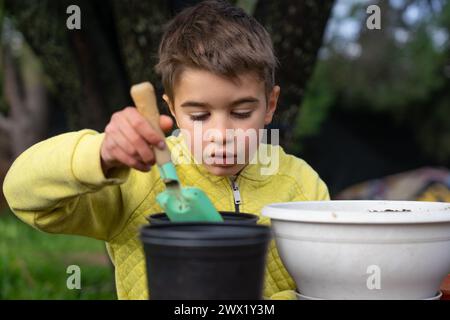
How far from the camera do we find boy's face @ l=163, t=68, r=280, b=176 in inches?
52.9

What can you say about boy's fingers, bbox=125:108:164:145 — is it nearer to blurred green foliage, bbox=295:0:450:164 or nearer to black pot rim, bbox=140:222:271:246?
black pot rim, bbox=140:222:271:246

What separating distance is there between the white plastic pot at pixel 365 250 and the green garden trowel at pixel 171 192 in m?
0.18

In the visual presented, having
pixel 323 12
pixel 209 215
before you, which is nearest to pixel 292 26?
pixel 323 12

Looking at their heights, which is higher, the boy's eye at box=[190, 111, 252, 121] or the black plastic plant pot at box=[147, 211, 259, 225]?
the boy's eye at box=[190, 111, 252, 121]

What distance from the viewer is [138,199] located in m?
1.48

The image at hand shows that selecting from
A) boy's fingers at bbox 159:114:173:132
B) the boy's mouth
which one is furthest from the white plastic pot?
boy's fingers at bbox 159:114:173:132

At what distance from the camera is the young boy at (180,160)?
1.17 meters

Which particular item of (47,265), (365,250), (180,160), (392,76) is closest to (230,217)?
(365,250)

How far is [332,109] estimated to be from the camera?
9.17 m

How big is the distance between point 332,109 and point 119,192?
26.2 feet

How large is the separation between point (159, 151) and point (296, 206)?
0.45 m

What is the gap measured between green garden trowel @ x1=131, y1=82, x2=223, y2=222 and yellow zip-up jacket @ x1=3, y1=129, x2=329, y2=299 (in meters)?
0.11

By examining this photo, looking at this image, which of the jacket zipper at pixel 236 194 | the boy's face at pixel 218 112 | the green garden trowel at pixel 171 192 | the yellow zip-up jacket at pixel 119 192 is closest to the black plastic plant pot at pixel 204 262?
the green garden trowel at pixel 171 192
